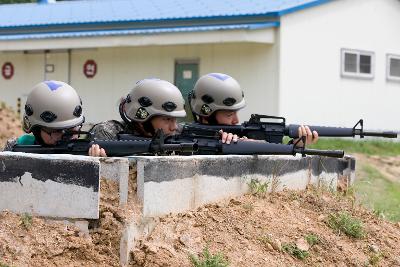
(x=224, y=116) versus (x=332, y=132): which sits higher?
(x=224, y=116)

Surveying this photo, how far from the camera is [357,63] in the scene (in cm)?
2609

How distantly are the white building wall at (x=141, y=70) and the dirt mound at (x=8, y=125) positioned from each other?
5009mm

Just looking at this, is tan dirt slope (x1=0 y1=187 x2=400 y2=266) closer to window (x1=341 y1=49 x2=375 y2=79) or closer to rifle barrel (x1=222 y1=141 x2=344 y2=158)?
rifle barrel (x1=222 y1=141 x2=344 y2=158)

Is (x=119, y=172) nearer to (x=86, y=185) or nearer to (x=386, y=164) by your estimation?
(x=86, y=185)

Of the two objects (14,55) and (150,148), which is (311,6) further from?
(150,148)

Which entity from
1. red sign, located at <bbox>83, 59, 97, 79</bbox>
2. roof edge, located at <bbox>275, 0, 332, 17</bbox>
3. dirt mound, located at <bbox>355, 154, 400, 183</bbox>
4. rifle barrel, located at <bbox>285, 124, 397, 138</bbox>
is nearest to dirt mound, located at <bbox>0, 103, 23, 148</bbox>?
red sign, located at <bbox>83, 59, 97, 79</bbox>

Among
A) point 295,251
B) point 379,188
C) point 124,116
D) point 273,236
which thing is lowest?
point 379,188

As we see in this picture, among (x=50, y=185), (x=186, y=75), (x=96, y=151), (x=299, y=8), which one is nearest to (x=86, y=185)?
(x=50, y=185)

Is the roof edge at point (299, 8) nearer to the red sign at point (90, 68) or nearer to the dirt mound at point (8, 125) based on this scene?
the red sign at point (90, 68)

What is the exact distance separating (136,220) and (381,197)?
35.6ft

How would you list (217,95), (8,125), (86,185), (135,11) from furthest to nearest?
1. (135,11)
2. (8,125)
3. (217,95)
4. (86,185)

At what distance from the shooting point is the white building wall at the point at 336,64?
24.3 m

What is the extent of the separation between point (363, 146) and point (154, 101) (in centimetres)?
1497

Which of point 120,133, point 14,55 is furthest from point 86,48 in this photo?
point 120,133
